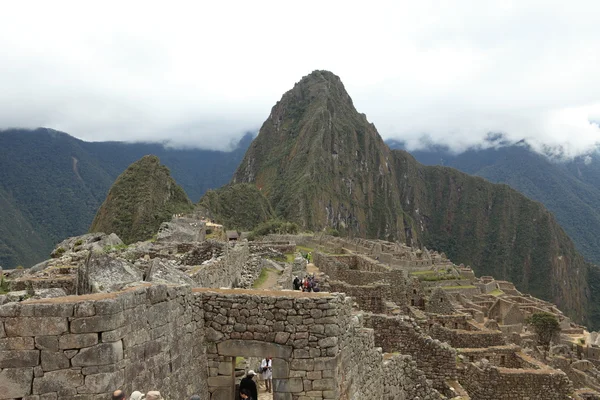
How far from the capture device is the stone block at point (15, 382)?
4.49 metres

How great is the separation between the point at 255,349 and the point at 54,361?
236 centimetres

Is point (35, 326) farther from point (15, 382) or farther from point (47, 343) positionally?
point (15, 382)

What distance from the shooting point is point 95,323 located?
4.53m

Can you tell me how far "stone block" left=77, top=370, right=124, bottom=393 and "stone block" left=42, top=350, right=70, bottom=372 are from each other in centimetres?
25

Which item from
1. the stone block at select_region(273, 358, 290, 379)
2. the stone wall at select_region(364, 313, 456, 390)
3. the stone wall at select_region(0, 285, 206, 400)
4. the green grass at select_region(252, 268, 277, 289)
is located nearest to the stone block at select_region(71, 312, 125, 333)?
the stone wall at select_region(0, 285, 206, 400)

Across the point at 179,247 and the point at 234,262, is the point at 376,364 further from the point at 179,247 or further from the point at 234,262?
the point at 179,247

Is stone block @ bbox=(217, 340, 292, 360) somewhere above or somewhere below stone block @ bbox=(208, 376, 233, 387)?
above

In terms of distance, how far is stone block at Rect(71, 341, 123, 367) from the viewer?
178 inches

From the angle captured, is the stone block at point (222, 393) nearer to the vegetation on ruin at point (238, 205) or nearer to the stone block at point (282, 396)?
the stone block at point (282, 396)

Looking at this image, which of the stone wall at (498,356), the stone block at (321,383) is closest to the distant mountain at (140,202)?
the stone wall at (498,356)

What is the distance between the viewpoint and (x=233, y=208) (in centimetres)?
13162

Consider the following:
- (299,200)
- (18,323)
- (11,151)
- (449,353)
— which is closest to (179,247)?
(449,353)

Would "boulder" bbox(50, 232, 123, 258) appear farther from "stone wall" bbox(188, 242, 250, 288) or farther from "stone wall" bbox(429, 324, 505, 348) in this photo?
"stone wall" bbox(429, 324, 505, 348)

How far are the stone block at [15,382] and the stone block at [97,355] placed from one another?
0.45 metres
